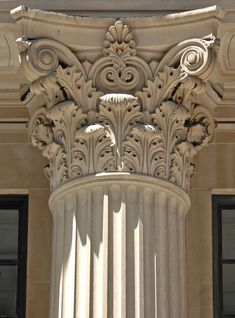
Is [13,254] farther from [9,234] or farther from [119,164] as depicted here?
[119,164]

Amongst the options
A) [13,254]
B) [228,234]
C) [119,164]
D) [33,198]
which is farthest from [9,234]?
[228,234]

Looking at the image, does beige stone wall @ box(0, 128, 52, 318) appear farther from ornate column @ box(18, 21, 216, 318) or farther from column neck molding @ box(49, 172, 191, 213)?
column neck molding @ box(49, 172, 191, 213)

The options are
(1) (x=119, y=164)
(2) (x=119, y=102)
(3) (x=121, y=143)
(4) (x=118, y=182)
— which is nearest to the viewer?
(4) (x=118, y=182)

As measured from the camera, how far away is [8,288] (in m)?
26.7

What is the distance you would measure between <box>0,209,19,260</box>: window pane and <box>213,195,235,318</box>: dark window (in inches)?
97.3

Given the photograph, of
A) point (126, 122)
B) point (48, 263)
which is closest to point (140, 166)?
point (126, 122)

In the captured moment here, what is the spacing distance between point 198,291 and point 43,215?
219 centimetres

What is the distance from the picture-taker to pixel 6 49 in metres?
26.2

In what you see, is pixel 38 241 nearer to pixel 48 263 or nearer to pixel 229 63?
pixel 48 263

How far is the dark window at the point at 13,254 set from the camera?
1045 inches

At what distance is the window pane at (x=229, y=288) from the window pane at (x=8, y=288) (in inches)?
101

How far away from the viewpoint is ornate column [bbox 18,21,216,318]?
2453 centimetres

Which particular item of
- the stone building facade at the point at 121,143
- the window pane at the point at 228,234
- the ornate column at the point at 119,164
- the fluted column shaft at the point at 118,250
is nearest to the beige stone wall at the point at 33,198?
the stone building facade at the point at 121,143

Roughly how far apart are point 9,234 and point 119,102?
9.01 ft
